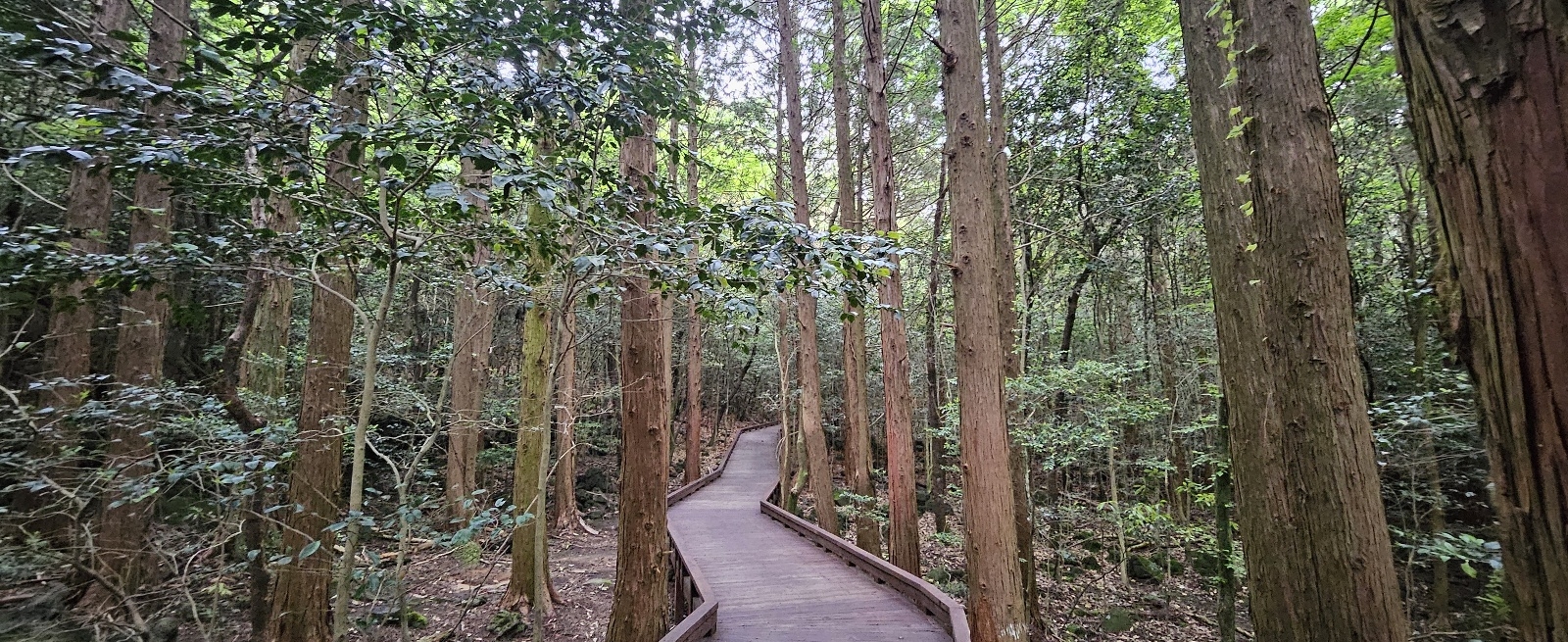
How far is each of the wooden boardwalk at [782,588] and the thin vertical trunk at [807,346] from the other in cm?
85

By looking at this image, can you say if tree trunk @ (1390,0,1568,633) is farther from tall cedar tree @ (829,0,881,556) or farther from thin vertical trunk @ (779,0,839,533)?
thin vertical trunk @ (779,0,839,533)

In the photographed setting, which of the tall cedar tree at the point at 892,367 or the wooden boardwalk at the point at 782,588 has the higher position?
the tall cedar tree at the point at 892,367

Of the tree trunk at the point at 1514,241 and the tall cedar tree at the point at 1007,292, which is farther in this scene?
the tall cedar tree at the point at 1007,292

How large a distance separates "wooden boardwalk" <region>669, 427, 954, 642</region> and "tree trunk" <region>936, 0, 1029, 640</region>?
559 millimetres

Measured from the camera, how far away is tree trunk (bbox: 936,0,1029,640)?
14.2 ft

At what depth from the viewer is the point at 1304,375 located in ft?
8.28

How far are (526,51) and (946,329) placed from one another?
10.1 m

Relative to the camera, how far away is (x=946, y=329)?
12.0 metres

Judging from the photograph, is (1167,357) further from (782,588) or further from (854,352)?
(782,588)

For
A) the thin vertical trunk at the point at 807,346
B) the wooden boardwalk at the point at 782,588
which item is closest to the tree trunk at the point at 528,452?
the wooden boardwalk at the point at 782,588

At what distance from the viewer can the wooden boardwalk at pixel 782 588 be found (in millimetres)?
4617

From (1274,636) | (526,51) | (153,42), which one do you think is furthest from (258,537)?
(1274,636)

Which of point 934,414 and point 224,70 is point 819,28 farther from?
point 224,70

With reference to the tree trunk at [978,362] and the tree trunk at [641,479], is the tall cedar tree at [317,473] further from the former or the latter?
the tree trunk at [978,362]
